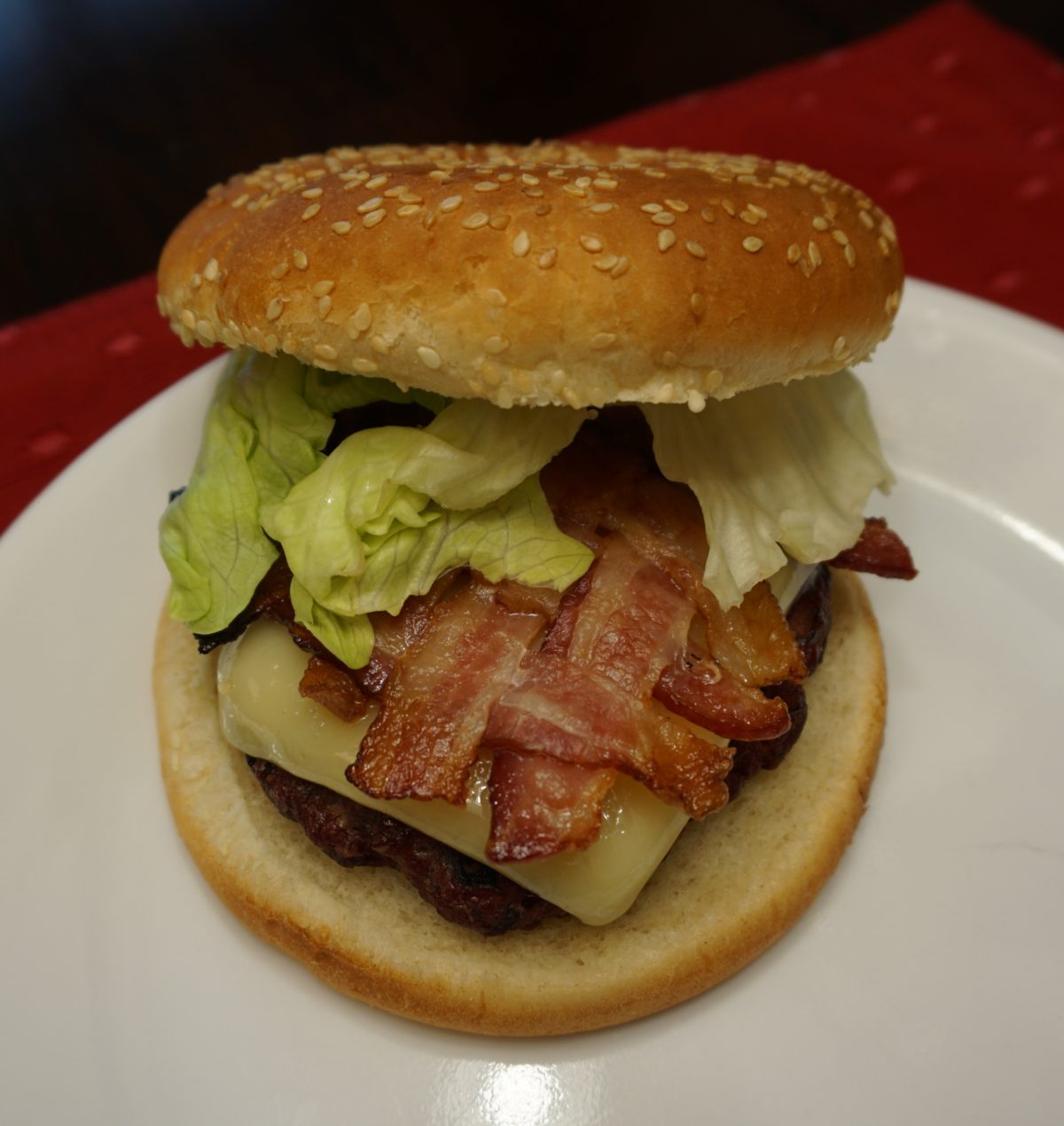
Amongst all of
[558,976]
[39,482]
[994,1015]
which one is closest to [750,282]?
[558,976]

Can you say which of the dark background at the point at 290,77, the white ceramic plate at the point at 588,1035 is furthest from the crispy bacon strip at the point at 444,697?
the dark background at the point at 290,77

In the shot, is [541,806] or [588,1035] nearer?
[541,806]

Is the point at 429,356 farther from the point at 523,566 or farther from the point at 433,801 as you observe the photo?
the point at 433,801

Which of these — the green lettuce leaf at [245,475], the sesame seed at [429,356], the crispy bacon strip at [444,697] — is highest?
the sesame seed at [429,356]

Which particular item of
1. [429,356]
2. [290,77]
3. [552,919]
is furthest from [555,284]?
[290,77]

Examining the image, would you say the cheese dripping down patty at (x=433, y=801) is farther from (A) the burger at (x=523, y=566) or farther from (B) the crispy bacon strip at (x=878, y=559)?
(B) the crispy bacon strip at (x=878, y=559)

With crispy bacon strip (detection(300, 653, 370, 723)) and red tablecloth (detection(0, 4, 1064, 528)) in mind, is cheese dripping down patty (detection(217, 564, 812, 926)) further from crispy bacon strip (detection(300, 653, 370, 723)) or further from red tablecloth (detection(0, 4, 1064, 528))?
red tablecloth (detection(0, 4, 1064, 528))

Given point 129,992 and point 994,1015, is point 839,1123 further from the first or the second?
point 129,992
